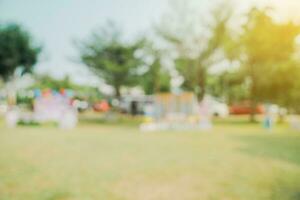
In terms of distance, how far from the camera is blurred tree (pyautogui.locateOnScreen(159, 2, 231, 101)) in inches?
837

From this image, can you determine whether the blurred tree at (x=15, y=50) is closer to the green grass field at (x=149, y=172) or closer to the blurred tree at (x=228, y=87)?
the blurred tree at (x=228, y=87)

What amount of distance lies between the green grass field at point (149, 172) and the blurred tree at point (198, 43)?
1374 centimetres

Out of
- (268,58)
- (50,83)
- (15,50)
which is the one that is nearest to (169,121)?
(268,58)

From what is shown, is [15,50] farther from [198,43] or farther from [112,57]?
[198,43]

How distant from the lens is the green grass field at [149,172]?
4289mm

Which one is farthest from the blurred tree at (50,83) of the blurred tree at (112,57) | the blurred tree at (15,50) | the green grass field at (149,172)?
the green grass field at (149,172)

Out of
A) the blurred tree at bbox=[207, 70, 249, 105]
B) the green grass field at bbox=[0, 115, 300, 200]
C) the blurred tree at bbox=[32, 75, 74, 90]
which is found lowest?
the green grass field at bbox=[0, 115, 300, 200]

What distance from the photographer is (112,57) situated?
2217 cm

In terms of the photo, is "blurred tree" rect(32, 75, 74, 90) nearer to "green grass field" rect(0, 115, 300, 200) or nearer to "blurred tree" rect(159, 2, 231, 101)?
"blurred tree" rect(159, 2, 231, 101)

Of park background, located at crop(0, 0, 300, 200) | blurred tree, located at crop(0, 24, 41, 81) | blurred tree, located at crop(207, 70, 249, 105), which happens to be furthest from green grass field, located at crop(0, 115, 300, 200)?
blurred tree, located at crop(0, 24, 41, 81)

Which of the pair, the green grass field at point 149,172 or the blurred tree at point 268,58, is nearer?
the green grass field at point 149,172

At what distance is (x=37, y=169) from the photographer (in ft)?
18.5

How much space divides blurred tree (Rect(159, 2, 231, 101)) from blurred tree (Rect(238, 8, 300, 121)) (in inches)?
81.9

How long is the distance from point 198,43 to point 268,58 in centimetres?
491
